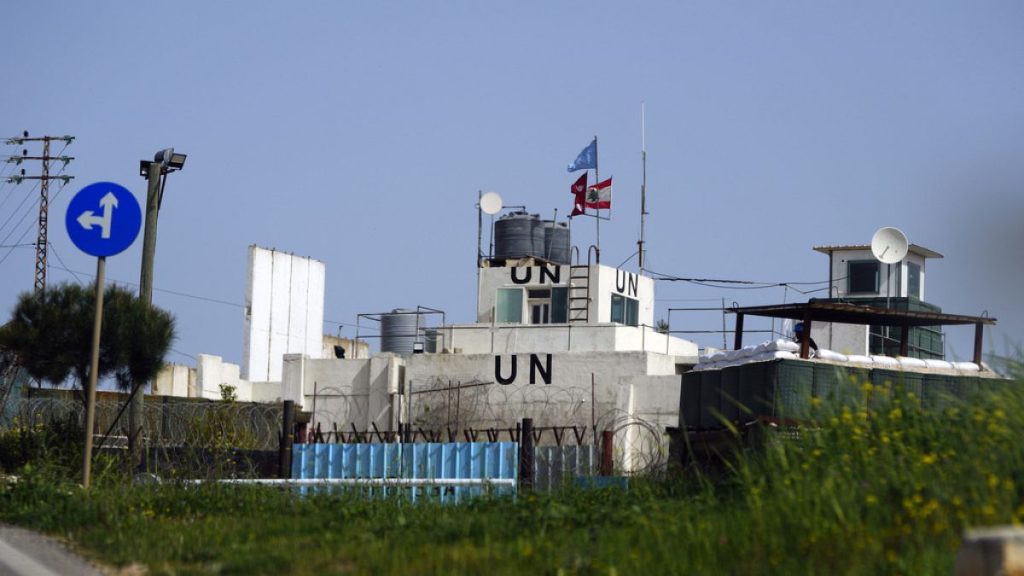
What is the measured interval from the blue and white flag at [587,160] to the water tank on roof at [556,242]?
2.10 m

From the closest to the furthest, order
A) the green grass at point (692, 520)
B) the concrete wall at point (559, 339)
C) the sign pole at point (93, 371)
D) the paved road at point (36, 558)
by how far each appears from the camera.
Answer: the green grass at point (692, 520) < the paved road at point (36, 558) < the sign pole at point (93, 371) < the concrete wall at point (559, 339)

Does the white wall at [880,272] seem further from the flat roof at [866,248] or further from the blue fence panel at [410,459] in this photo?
the blue fence panel at [410,459]

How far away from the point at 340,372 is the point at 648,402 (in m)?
11.5

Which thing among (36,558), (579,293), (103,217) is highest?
(579,293)

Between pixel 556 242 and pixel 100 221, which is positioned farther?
pixel 556 242

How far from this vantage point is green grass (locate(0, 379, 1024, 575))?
25.8 ft

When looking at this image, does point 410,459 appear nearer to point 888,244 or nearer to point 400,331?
point 888,244

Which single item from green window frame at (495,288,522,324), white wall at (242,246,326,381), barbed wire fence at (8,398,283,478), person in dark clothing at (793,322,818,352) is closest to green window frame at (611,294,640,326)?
green window frame at (495,288,522,324)

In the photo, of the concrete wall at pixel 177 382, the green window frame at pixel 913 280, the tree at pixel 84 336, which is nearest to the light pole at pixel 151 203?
the tree at pixel 84 336

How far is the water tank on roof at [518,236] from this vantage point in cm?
4659

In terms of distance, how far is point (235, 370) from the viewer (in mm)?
54719

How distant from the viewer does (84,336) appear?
64.4 ft

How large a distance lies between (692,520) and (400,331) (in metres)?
38.6

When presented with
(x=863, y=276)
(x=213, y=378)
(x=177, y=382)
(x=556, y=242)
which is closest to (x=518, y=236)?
(x=556, y=242)
